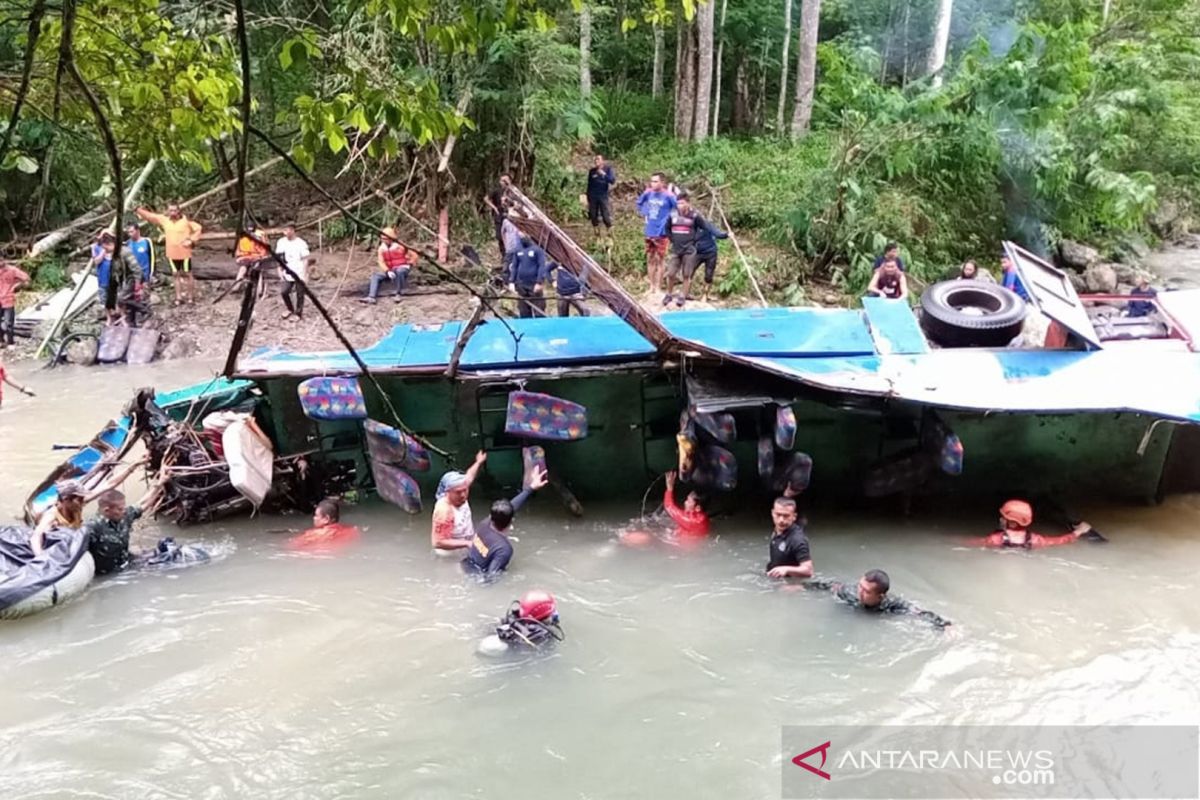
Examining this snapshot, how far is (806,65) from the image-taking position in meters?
20.4

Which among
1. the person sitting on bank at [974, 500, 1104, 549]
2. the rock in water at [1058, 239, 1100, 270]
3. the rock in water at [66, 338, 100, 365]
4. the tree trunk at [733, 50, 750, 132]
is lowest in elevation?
the rock in water at [66, 338, 100, 365]

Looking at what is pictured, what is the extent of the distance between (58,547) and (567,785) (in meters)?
4.65

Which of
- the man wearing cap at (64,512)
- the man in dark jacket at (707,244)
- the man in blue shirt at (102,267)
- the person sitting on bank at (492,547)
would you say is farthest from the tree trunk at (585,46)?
the man wearing cap at (64,512)

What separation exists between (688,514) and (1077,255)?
12853 millimetres

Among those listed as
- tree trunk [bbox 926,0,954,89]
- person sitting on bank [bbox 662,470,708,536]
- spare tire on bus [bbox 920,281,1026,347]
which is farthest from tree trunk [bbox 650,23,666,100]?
person sitting on bank [bbox 662,470,708,536]

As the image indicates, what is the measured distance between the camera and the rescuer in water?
22.8ft

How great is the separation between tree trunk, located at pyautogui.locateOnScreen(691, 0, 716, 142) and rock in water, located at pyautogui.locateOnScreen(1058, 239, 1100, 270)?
7.65 m

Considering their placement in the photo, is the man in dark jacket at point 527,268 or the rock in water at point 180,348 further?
the rock in water at point 180,348

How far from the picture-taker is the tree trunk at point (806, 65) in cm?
2002

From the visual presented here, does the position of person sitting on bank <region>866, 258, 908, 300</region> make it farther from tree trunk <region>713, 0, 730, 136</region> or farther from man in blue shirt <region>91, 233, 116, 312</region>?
tree trunk <region>713, 0, 730, 136</region>

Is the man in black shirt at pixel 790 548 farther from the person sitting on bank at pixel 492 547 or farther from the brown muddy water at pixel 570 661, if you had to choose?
the person sitting on bank at pixel 492 547

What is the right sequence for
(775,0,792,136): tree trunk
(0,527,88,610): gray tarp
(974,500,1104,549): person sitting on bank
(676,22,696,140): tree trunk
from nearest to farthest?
(0,527,88,610): gray tarp < (974,500,1104,549): person sitting on bank < (676,22,696,140): tree trunk < (775,0,792,136): tree trunk

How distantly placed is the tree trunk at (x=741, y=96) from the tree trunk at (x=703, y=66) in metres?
3.40

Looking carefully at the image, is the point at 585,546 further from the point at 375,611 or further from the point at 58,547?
the point at 58,547
